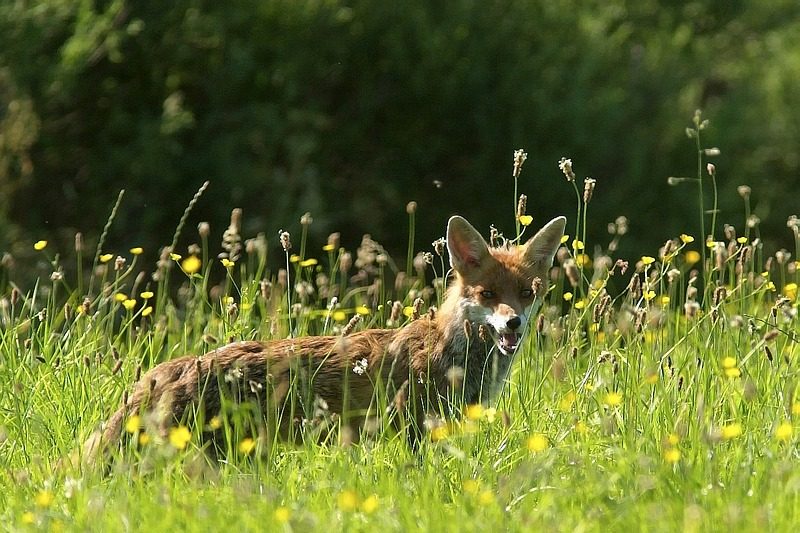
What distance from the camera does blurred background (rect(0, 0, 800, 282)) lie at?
13953mm

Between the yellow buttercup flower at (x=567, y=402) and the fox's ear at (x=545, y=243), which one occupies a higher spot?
the fox's ear at (x=545, y=243)

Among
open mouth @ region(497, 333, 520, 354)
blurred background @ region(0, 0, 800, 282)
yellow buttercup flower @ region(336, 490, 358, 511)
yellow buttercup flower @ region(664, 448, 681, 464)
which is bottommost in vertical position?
blurred background @ region(0, 0, 800, 282)

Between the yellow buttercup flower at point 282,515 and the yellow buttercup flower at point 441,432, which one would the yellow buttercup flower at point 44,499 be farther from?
the yellow buttercup flower at point 441,432

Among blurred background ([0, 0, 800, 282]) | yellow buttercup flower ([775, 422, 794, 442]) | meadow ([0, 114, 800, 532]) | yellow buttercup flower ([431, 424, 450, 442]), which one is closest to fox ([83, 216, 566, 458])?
meadow ([0, 114, 800, 532])

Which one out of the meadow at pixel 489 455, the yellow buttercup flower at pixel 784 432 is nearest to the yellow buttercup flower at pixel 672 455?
the meadow at pixel 489 455

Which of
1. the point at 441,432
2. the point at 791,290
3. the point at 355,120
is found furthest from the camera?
the point at 355,120

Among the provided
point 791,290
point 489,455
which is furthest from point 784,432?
point 791,290

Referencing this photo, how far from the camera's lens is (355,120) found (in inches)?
620

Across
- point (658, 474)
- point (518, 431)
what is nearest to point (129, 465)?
point (518, 431)

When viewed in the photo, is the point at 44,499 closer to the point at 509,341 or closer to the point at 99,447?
the point at 99,447

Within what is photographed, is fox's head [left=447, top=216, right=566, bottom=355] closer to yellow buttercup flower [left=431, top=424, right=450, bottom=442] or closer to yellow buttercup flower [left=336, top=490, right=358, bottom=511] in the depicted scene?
yellow buttercup flower [left=431, top=424, right=450, bottom=442]

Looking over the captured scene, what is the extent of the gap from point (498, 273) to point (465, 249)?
0.78ft

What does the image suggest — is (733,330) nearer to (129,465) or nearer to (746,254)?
(746,254)

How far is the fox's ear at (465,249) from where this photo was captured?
710cm
